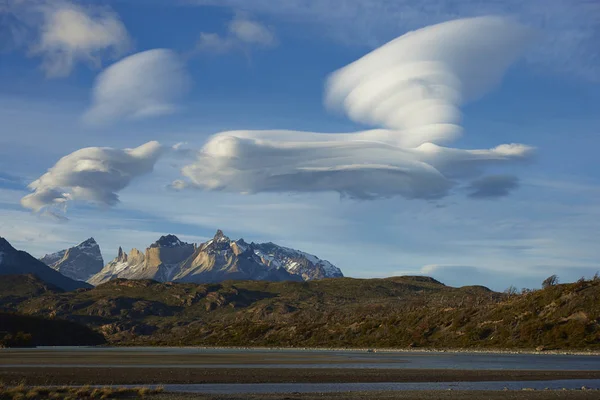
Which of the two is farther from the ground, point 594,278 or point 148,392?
point 594,278

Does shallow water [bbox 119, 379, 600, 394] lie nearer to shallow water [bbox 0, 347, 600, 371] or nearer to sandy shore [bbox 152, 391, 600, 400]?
sandy shore [bbox 152, 391, 600, 400]

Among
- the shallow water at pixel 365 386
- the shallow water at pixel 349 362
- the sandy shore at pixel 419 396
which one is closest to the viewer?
the sandy shore at pixel 419 396

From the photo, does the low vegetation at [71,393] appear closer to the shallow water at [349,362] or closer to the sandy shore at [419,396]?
the sandy shore at [419,396]

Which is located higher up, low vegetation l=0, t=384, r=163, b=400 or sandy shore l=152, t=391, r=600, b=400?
sandy shore l=152, t=391, r=600, b=400

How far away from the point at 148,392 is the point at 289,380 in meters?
15.1

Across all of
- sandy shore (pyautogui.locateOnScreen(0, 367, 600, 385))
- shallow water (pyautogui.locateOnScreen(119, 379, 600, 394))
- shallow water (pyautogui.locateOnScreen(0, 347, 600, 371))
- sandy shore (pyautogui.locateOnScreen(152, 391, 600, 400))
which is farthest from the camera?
shallow water (pyautogui.locateOnScreen(0, 347, 600, 371))

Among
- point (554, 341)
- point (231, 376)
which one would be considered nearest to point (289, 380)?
point (231, 376)

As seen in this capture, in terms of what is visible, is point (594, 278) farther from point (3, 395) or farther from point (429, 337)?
point (3, 395)

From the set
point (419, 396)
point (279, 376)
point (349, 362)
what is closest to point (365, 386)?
point (419, 396)

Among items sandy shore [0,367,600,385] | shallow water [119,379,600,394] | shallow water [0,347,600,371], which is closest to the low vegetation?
shallow water [119,379,600,394]

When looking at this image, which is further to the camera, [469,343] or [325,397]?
[469,343]

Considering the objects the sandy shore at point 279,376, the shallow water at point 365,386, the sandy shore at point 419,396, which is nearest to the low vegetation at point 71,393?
the sandy shore at point 419,396

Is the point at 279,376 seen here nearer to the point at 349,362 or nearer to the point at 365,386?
the point at 365,386

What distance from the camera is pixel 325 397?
40.5 metres
